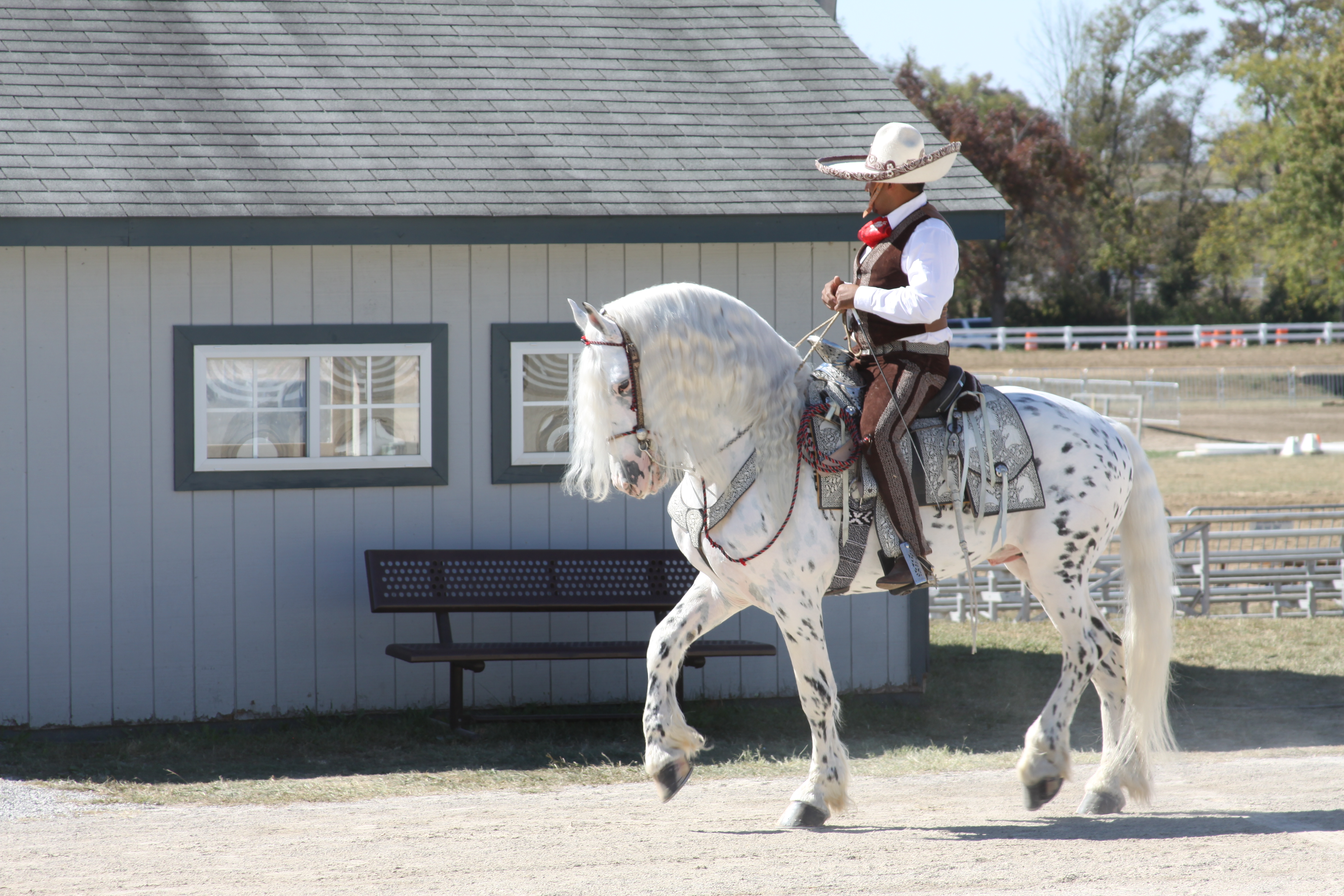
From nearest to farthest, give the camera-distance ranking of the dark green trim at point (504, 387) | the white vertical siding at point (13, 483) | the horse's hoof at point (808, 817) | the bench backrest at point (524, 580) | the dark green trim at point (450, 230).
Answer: the horse's hoof at point (808, 817) → the dark green trim at point (450, 230) → the white vertical siding at point (13, 483) → the bench backrest at point (524, 580) → the dark green trim at point (504, 387)

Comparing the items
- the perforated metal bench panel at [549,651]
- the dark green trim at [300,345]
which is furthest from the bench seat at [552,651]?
the dark green trim at [300,345]

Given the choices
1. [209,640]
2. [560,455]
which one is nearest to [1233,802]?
[560,455]

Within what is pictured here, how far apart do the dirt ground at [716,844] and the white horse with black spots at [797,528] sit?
12.5 inches

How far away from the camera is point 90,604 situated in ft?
26.7

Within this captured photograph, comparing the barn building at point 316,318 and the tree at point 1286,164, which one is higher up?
the tree at point 1286,164

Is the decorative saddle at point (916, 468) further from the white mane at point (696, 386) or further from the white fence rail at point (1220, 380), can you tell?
the white fence rail at point (1220, 380)

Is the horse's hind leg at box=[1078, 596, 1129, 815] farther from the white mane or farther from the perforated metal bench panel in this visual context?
the perforated metal bench panel

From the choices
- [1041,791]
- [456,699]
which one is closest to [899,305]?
[1041,791]

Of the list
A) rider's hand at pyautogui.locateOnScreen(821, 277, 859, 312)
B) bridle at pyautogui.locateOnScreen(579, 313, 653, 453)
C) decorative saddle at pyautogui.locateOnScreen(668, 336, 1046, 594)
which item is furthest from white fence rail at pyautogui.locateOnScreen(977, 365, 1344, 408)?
bridle at pyautogui.locateOnScreen(579, 313, 653, 453)

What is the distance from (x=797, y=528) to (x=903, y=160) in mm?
1524

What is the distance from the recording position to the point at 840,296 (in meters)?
5.65

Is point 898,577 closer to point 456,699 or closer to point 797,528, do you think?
point 797,528

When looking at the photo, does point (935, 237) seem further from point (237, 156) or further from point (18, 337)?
point (18, 337)

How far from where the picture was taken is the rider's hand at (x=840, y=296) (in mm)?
5594
